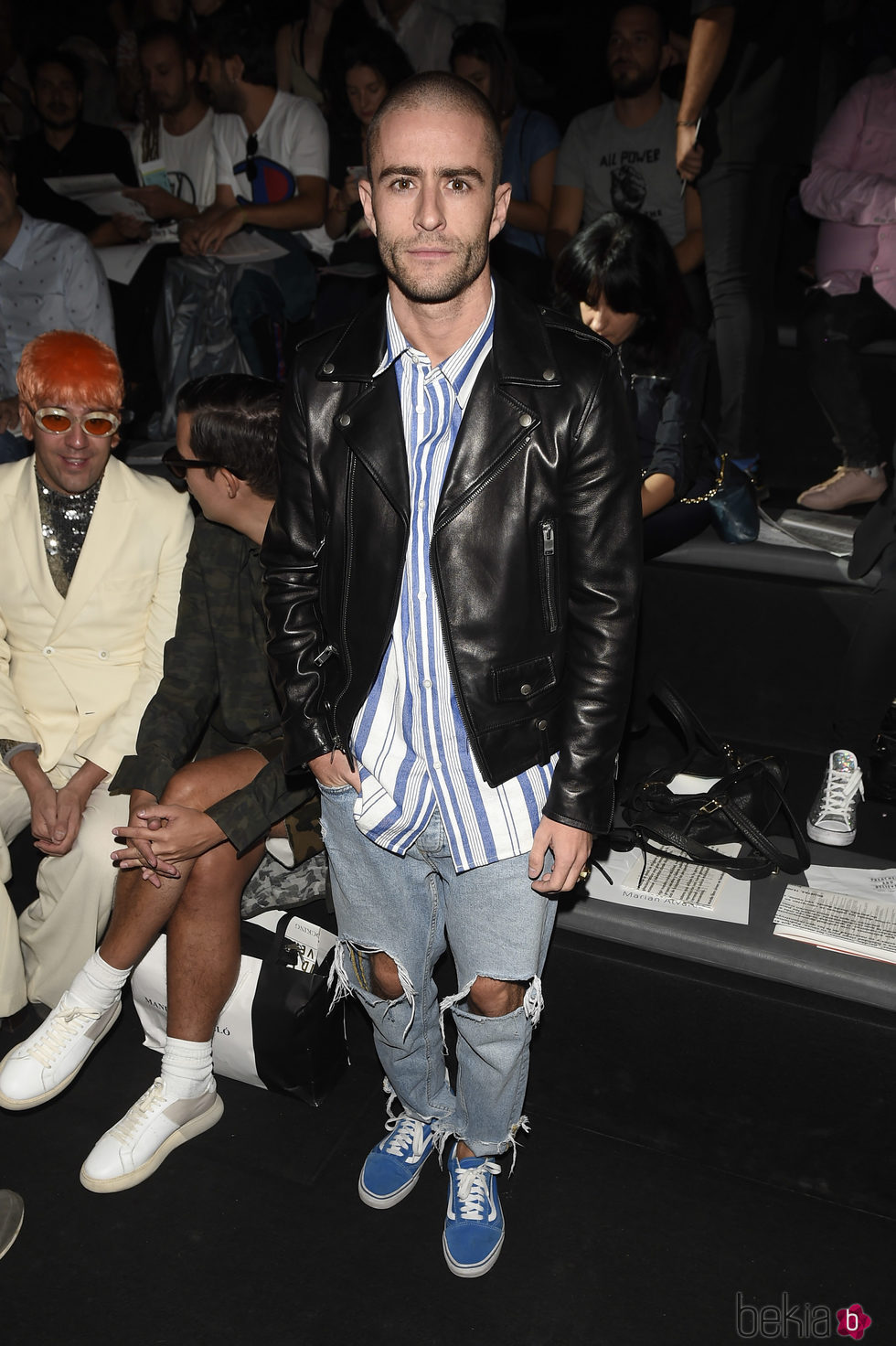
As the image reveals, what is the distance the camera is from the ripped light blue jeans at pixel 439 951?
1.85 m

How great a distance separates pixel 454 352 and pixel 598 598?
18.0 inches

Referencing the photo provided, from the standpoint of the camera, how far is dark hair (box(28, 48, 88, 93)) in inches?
205

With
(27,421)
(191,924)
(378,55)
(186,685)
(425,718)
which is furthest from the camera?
(378,55)

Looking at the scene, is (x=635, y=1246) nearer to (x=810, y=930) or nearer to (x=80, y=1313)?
(x=810, y=930)

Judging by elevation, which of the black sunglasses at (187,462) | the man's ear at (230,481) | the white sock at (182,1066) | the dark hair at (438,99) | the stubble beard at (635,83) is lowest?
the white sock at (182,1066)

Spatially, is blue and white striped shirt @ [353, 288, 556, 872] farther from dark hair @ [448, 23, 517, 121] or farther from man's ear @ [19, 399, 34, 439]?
dark hair @ [448, 23, 517, 121]

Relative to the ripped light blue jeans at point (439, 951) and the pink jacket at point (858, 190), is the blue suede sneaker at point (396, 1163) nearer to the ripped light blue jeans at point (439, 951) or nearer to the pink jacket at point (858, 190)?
the ripped light blue jeans at point (439, 951)

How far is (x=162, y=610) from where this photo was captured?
2.85m

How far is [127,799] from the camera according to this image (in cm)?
270

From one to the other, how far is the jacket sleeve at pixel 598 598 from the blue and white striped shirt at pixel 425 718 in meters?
0.11

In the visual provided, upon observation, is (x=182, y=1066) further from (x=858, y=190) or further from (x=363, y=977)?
(x=858, y=190)

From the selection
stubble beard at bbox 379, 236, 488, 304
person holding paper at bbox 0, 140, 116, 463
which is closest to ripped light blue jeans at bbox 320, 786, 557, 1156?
stubble beard at bbox 379, 236, 488, 304

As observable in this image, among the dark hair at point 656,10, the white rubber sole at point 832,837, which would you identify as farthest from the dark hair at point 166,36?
the white rubber sole at point 832,837

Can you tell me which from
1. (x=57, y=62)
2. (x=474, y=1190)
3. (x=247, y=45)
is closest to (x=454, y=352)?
(x=474, y=1190)
